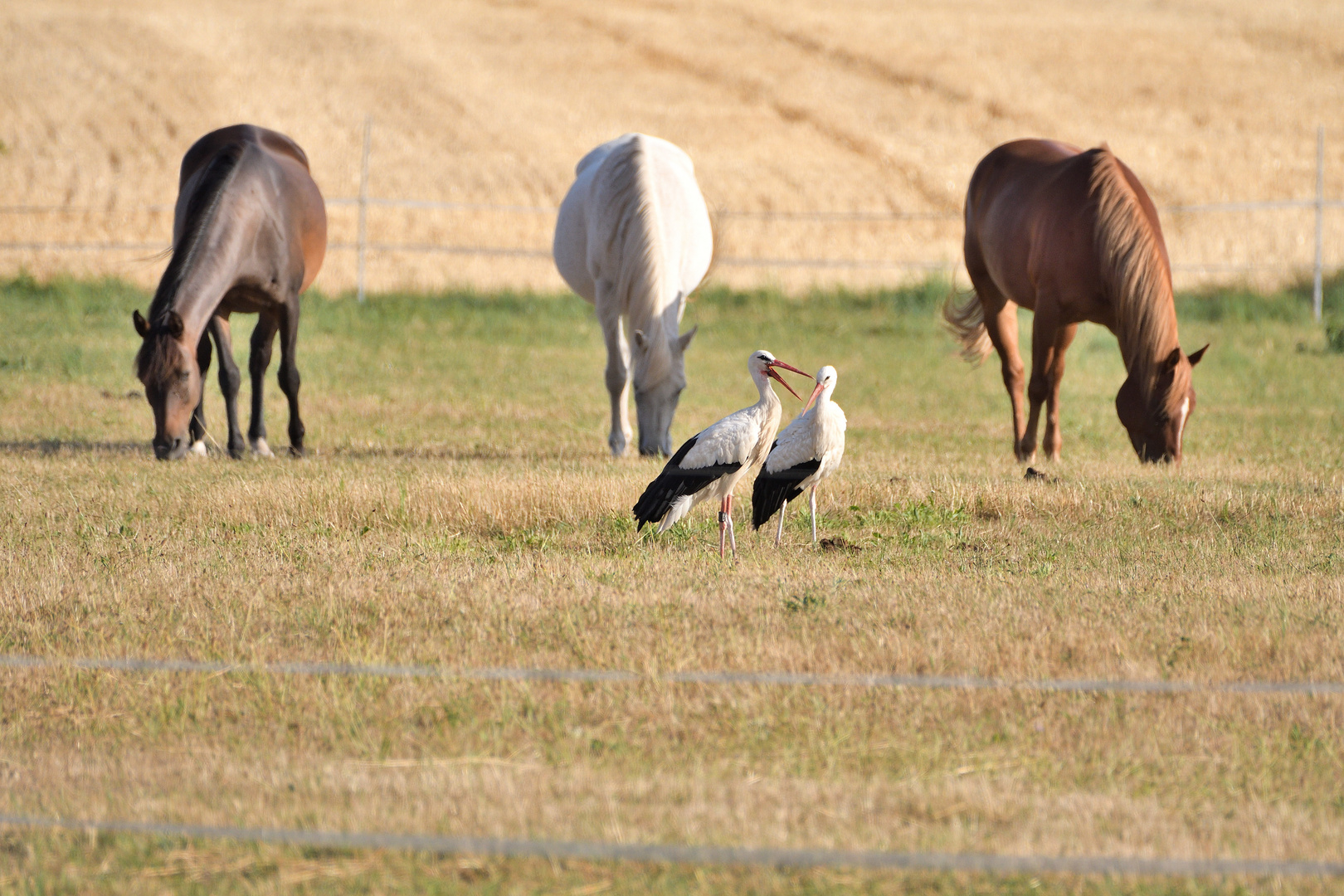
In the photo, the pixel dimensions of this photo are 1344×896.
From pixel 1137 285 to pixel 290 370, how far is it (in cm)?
580

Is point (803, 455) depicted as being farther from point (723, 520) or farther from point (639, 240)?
→ point (639, 240)

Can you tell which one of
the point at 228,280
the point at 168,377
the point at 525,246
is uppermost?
the point at 228,280

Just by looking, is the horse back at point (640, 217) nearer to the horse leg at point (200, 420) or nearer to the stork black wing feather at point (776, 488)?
the horse leg at point (200, 420)

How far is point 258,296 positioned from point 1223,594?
6999mm

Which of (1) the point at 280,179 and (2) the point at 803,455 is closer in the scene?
(2) the point at 803,455

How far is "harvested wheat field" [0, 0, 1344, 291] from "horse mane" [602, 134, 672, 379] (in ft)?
39.8

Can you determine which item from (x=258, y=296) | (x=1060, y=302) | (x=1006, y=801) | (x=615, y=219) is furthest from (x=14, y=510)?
(x=1060, y=302)

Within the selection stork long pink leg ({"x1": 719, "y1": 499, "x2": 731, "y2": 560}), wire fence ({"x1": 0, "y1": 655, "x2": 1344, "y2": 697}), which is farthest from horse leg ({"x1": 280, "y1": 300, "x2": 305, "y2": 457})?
wire fence ({"x1": 0, "y1": 655, "x2": 1344, "y2": 697})

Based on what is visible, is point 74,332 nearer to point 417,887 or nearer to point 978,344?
point 978,344

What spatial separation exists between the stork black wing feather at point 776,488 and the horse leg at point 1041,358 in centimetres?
381

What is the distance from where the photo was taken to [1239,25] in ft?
138

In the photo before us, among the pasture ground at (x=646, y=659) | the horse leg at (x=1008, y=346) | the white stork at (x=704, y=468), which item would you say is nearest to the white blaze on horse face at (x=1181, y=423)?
the pasture ground at (x=646, y=659)

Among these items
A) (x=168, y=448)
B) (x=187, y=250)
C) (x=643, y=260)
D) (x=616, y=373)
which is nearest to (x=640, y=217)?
(x=643, y=260)

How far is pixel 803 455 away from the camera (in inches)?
254
